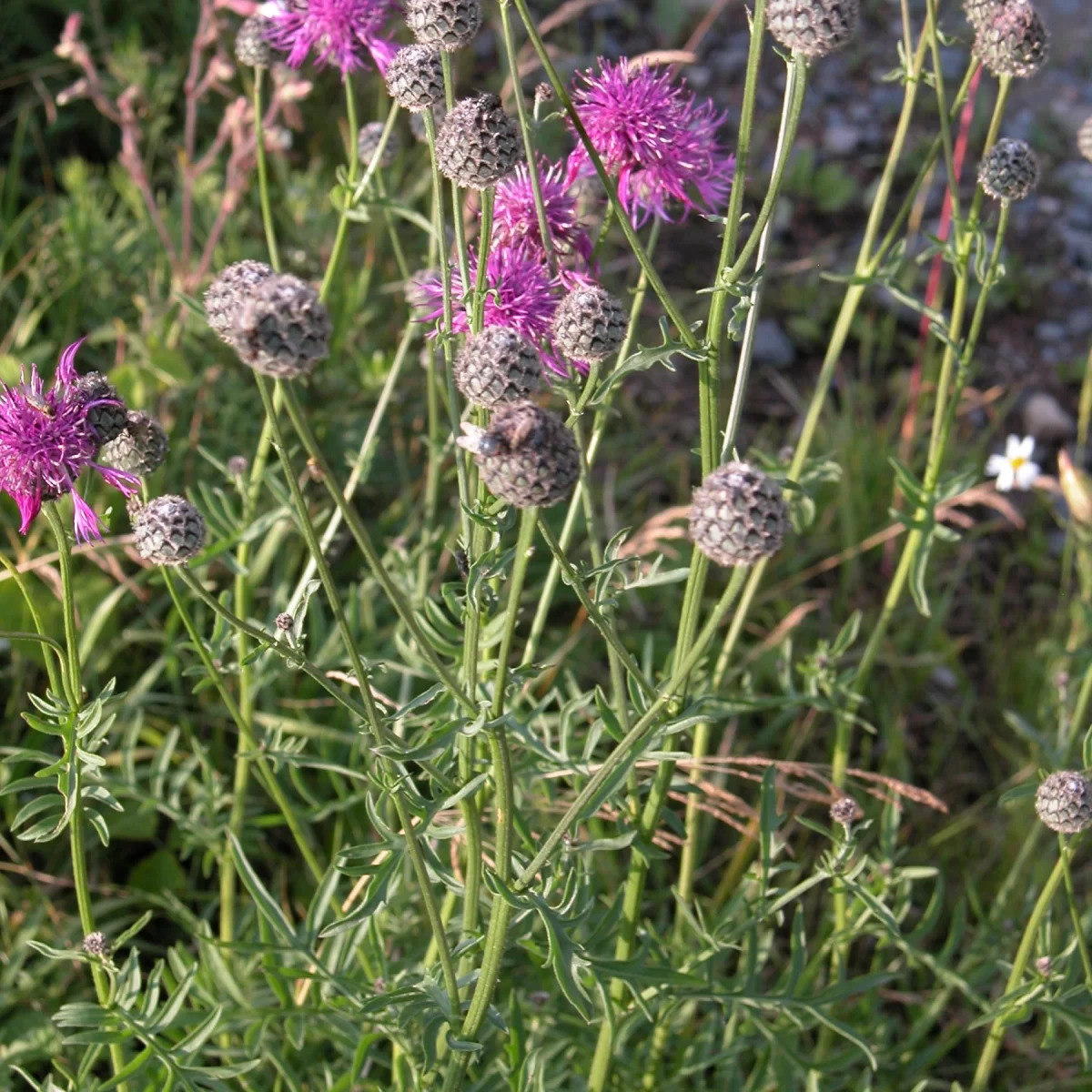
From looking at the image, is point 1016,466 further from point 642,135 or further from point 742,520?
point 742,520

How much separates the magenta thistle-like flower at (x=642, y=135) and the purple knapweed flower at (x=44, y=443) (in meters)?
0.86

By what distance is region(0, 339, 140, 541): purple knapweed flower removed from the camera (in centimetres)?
177

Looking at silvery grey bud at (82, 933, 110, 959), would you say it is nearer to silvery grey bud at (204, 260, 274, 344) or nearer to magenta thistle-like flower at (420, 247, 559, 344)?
silvery grey bud at (204, 260, 274, 344)

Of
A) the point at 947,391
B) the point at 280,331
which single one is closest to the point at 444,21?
the point at 280,331

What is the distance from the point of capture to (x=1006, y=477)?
3.27 m

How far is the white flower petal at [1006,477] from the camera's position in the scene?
324cm

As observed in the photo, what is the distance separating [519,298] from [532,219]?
189 millimetres

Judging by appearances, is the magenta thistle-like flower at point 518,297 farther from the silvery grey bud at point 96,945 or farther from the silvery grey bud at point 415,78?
the silvery grey bud at point 96,945

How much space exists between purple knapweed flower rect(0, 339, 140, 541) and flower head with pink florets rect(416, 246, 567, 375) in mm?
548

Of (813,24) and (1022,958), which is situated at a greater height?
(813,24)

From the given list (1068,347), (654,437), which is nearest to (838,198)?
(1068,347)

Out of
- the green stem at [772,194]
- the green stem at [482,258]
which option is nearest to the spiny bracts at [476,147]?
the green stem at [482,258]

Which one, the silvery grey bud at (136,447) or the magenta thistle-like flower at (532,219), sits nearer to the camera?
the silvery grey bud at (136,447)

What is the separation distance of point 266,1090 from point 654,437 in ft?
8.74
